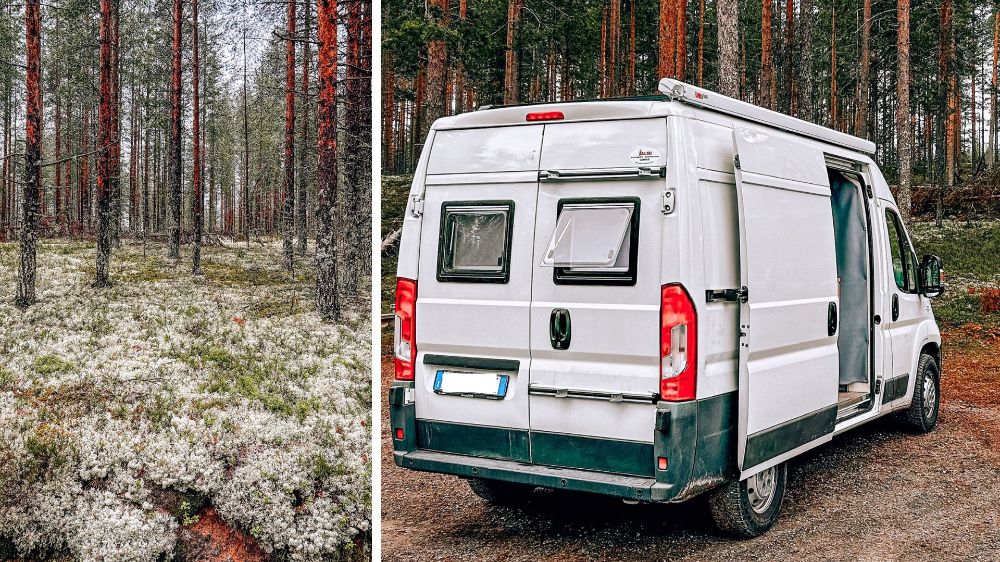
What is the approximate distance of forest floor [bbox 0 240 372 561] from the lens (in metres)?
5.96

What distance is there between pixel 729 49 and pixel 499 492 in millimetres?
7864

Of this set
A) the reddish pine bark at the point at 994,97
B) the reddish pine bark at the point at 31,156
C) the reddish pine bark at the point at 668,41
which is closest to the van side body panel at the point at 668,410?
the reddish pine bark at the point at 31,156

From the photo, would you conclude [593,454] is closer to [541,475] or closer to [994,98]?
[541,475]

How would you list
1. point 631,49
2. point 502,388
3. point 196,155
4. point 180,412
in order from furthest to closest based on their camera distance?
point 631,49 → point 196,155 → point 180,412 → point 502,388

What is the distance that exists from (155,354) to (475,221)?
3.24 meters

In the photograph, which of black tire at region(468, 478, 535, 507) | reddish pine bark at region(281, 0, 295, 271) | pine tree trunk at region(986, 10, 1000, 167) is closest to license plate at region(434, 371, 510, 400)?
black tire at region(468, 478, 535, 507)

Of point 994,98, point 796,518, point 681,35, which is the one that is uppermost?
point 681,35

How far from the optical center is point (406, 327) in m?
5.09

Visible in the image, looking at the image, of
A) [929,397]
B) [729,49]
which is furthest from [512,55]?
[929,397]

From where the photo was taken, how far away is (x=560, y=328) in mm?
4633

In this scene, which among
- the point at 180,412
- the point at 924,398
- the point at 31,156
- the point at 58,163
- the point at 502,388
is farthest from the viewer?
the point at 924,398

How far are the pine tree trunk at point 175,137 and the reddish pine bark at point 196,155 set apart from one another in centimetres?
12

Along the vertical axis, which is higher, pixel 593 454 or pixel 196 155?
pixel 196 155

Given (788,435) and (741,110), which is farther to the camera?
(788,435)
